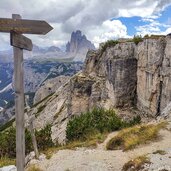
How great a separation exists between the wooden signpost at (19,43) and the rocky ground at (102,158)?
24.8 ft

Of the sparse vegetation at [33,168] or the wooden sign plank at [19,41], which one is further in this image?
the sparse vegetation at [33,168]

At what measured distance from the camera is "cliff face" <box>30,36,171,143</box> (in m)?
65.8

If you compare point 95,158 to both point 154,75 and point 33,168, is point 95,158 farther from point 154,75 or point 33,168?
point 154,75

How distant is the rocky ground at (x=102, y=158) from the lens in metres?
19.7

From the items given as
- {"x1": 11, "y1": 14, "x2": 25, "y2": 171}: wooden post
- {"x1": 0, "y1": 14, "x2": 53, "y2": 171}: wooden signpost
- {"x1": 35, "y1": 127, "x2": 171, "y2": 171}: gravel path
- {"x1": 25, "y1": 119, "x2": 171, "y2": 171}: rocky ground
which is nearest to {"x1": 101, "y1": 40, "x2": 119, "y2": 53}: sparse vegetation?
{"x1": 25, "y1": 119, "x2": 171, "y2": 171}: rocky ground

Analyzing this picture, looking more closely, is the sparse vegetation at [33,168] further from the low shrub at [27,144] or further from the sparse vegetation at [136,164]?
the low shrub at [27,144]

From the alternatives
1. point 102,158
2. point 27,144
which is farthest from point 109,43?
point 102,158

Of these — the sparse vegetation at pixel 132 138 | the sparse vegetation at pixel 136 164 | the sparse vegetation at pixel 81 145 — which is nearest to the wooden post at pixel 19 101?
the sparse vegetation at pixel 136 164

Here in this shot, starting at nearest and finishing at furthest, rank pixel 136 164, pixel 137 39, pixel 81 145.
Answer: pixel 136 164 → pixel 81 145 → pixel 137 39

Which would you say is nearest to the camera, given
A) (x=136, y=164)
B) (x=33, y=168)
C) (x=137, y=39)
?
(x=136, y=164)

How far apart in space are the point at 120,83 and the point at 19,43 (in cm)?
7129

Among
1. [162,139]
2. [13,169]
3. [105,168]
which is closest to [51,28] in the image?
[105,168]

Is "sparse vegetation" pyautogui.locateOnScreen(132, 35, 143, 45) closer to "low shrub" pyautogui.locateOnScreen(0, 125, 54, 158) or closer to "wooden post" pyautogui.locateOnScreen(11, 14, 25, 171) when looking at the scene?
"low shrub" pyautogui.locateOnScreen(0, 125, 54, 158)

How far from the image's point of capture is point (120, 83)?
83.1m
